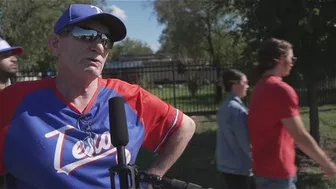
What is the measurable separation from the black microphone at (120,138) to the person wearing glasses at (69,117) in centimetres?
49

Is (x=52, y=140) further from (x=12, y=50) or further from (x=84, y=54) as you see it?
(x=12, y=50)

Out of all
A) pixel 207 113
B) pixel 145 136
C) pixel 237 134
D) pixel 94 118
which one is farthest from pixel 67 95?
pixel 207 113

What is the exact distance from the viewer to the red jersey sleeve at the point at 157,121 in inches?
89.3

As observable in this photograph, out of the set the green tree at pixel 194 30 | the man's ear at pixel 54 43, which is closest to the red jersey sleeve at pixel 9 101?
the man's ear at pixel 54 43

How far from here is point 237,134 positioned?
470 cm

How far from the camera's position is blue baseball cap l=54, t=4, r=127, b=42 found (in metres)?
1.98

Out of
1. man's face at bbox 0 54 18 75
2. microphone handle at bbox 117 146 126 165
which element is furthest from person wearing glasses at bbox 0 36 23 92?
microphone handle at bbox 117 146 126 165

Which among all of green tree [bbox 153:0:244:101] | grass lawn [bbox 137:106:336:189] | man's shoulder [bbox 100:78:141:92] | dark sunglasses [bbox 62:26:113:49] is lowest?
grass lawn [bbox 137:106:336:189]

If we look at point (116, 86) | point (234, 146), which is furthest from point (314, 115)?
point (116, 86)

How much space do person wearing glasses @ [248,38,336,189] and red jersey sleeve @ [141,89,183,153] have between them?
5.28 ft

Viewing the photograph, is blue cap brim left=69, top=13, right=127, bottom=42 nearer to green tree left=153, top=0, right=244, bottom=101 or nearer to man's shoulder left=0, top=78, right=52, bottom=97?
man's shoulder left=0, top=78, right=52, bottom=97

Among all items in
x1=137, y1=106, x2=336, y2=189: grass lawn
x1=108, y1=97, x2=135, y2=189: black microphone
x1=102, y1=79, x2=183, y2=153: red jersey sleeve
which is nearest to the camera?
x1=108, y1=97, x2=135, y2=189: black microphone

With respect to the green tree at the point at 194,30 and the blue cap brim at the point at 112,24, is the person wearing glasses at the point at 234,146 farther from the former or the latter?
the green tree at the point at 194,30

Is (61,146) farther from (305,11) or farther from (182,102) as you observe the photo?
(182,102)
